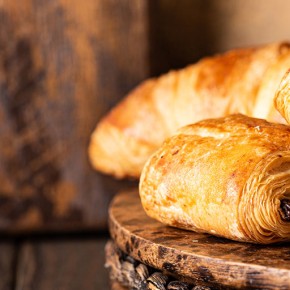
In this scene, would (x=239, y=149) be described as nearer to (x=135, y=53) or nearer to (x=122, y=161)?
(x=122, y=161)

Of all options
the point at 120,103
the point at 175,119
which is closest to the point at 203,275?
the point at 175,119

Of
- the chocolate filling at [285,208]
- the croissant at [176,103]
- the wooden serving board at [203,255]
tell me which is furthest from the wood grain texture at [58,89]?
the chocolate filling at [285,208]

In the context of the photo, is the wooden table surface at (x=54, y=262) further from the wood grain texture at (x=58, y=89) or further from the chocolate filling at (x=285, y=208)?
the chocolate filling at (x=285, y=208)

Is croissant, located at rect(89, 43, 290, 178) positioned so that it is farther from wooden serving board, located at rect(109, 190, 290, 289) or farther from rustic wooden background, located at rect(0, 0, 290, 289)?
wooden serving board, located at rect(109, 190, 290, 289)

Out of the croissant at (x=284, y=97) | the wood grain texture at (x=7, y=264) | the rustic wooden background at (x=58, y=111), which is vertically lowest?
the wood grain texture at (x=7, y=264)

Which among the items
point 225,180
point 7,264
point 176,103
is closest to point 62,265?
point 7,264

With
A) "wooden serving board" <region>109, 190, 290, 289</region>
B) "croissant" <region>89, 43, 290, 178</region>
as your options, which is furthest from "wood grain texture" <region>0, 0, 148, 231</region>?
"wooden serving board" <region>109, 190, 290, 289</region>

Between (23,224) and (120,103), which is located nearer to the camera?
(120,103)
